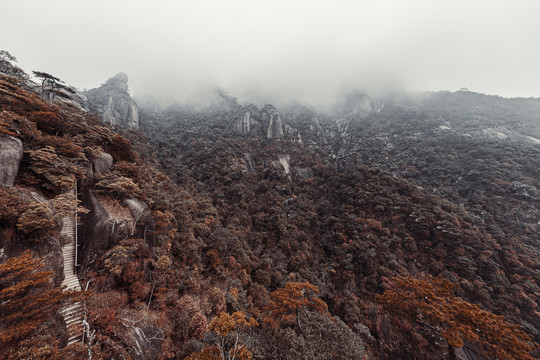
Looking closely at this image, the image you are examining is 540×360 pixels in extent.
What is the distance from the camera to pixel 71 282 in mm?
9742

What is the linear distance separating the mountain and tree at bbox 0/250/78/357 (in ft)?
0.56

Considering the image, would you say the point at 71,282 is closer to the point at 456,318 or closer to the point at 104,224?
the point at 104,224

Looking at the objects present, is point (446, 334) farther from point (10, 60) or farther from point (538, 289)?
point (10, 60)

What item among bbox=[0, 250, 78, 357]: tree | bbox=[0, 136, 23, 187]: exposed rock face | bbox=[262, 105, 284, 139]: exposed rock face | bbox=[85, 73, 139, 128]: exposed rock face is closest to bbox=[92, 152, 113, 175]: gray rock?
bbox=[0, 136, 23, 187]: exposed rock face

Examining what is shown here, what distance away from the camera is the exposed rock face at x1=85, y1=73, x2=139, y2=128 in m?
55.9

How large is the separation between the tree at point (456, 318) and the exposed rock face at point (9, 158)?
30088 mm

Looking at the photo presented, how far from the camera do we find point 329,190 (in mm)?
46188

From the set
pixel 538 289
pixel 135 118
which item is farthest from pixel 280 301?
pixel 135 118

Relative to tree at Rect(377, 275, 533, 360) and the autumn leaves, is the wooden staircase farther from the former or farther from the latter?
tree at Rect(377, 275, 533, 360)

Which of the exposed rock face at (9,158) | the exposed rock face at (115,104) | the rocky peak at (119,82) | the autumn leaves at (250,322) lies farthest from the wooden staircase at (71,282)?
the rocky peak at (119,82)

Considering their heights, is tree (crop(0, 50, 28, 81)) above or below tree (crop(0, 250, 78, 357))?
above

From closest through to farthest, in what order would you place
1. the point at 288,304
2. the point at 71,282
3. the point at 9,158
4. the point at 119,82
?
the point at 71,282, the point at 9,158, the point at 288,304, the point at 119,82

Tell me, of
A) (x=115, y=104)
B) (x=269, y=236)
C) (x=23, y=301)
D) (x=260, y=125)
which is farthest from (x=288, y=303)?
(x=115, y=104)

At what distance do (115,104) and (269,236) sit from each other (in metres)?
79.8
